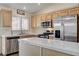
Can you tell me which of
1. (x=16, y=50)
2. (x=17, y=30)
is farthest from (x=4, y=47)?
(x=17, y=30)

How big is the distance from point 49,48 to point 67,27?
2600 mm

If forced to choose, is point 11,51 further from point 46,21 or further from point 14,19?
point 46,21

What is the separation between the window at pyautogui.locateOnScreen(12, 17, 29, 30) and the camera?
593 cm

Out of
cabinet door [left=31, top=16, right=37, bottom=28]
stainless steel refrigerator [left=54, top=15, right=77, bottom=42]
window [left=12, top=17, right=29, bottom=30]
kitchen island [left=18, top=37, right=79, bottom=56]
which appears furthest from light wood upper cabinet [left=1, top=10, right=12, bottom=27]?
kitchen island [left=18, top=37, right=79, bottom=56]

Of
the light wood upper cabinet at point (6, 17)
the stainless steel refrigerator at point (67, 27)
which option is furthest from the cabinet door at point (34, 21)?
the stainless steel refrigerator at point (67, 27)

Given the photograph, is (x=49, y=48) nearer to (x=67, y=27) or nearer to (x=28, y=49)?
(x=28, y=49)

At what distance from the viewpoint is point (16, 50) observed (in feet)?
16.2

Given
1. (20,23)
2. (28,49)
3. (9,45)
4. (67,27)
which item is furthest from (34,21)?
(28,49)

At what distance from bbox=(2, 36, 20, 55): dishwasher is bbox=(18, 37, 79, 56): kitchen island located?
2100 millimetres

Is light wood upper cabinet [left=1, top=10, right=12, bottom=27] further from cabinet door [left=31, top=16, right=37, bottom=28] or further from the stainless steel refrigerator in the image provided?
the stainless steel refrigerator

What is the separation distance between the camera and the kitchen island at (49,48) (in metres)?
1.44

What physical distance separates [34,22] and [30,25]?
393 millimetres

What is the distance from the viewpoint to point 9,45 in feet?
15.2

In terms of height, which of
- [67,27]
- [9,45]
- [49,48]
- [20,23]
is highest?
[20,23]
